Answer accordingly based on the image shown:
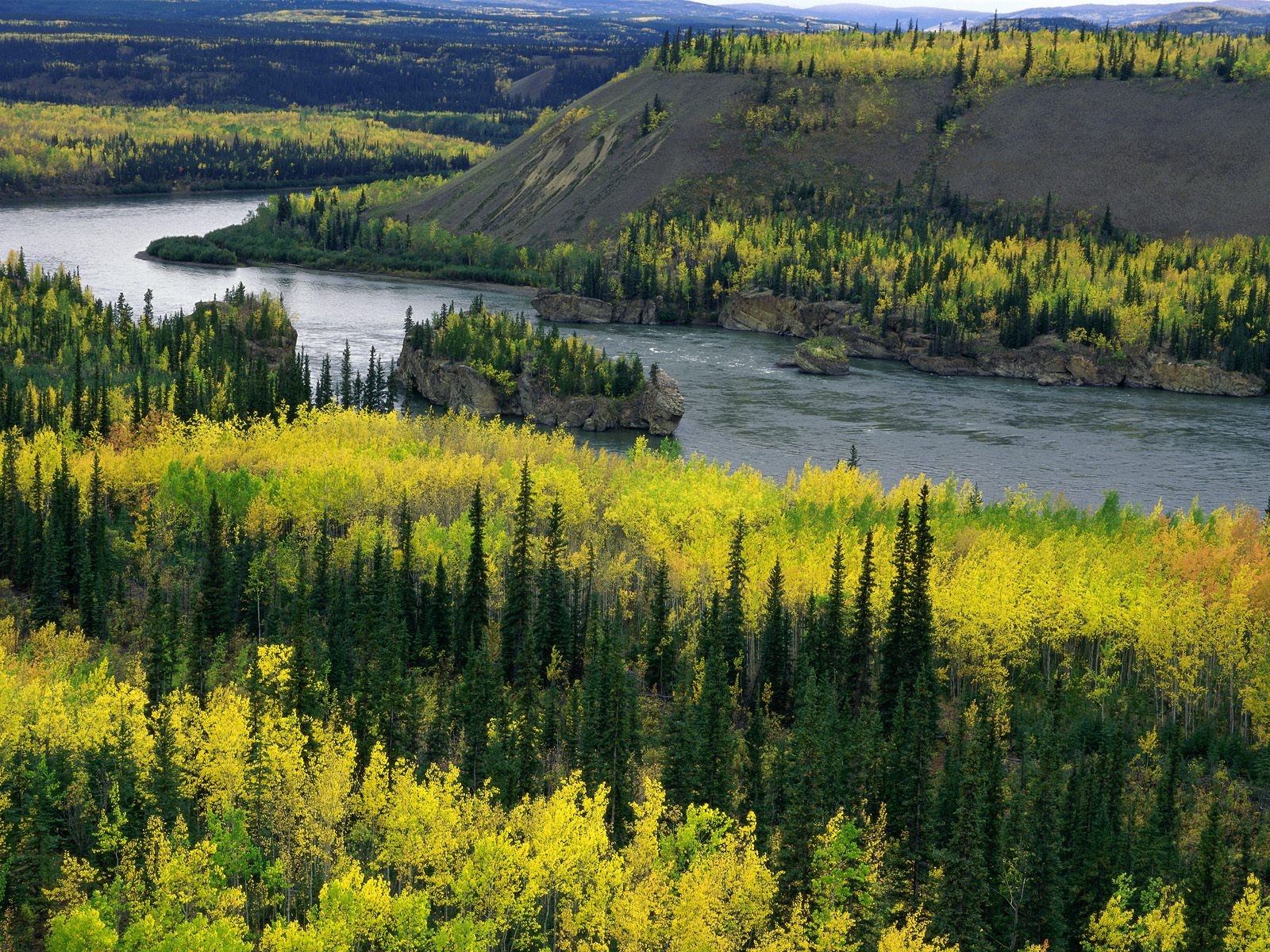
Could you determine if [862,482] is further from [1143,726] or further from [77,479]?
[77,479]

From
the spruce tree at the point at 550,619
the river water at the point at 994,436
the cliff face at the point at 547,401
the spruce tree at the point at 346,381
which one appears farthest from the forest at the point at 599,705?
the cliff face at the point at 547,401

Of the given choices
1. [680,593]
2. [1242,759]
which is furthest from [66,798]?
[1242,759]

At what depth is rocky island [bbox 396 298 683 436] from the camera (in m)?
173

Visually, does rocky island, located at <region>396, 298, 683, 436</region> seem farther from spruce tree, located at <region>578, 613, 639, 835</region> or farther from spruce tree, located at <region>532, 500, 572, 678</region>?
spruce tree, located at <region>578, 613, 639, 835</region>

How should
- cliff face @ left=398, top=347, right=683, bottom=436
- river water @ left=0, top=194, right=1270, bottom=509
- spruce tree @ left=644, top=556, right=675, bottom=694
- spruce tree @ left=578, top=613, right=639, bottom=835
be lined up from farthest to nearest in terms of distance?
cliff face @ left=398, top=347, right=683, bottom=436 → river water @ left=0, top=194, right=1270, bottom=509 → spruce tree @ left=644, top=556, right=675, bottom=694 → spruce tree @ left=578, top=613, right=639, bottom=835

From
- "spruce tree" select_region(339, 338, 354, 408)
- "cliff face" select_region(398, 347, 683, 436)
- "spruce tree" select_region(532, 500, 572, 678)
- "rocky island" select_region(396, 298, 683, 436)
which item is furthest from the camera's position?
"rocky island" select_region(396, 298, 683, 436)

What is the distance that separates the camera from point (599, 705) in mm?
82500

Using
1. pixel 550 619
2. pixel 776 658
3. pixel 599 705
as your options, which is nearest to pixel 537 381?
pixel 550 619

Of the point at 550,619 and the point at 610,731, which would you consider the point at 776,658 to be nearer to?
the point at 550,619

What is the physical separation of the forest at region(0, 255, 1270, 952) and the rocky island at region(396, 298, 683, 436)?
36895 mm

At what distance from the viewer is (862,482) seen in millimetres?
127438

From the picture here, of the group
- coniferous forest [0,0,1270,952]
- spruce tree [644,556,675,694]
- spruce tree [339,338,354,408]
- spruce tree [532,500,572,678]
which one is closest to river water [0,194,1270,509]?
spruce tree [339,338,354,408]

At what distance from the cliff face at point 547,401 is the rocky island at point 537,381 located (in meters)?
0.08

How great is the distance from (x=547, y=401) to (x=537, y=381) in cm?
317
